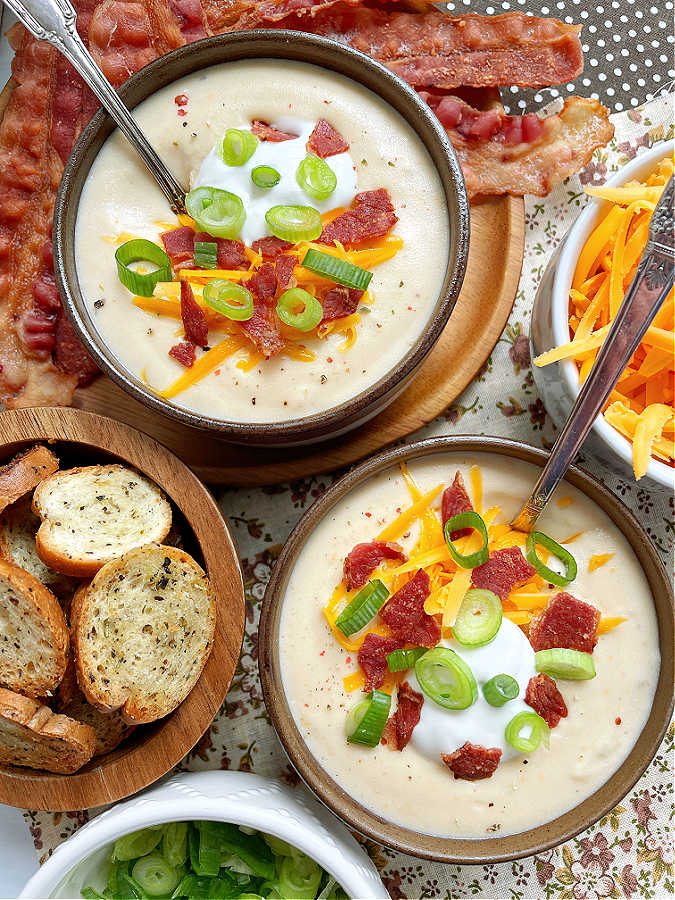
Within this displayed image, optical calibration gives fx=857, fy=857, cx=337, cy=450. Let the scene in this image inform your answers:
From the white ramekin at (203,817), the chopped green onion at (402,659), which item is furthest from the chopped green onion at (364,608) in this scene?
the white ramekin at (203,817)

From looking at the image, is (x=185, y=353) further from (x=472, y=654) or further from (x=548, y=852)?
(x=548, y=852)

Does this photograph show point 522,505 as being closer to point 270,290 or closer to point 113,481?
point 270,290

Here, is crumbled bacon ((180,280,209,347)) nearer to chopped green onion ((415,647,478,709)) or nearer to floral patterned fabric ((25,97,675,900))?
floral patterned fabric ((25,97,675,900))

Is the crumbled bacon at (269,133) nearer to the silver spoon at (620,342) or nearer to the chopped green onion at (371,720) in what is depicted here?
the silver spoon at (620,342)

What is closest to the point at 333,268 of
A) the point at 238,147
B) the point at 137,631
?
the point at 238,147

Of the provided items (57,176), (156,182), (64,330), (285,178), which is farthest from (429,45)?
(64,330)

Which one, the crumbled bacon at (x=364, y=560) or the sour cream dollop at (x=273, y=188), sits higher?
the sour cream dollop at (x=273, y=188)
